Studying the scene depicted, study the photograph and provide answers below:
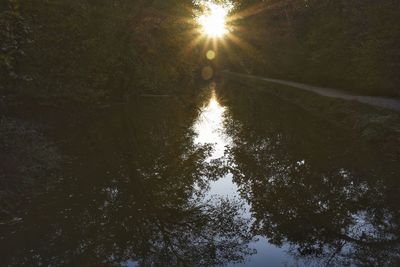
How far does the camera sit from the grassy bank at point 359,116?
16069 mm

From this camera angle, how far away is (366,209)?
10.7m

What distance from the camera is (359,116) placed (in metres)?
19.8

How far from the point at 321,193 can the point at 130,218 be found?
605 cm

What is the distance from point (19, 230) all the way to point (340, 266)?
7.21 metres

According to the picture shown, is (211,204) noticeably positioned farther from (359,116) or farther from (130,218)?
(359,116)

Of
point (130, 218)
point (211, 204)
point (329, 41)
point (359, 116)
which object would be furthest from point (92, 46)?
point (329, 41)

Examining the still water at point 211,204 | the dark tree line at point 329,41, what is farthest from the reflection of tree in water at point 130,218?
the dark tree line at point 329,41

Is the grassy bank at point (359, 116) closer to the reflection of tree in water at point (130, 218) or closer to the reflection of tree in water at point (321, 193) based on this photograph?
the reflection of tree in water at point (321, 193)

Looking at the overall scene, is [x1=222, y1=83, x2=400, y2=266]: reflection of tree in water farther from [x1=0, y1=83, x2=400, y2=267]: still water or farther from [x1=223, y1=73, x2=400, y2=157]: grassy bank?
[x1=223, y1=73, x2=400, y2=157]: grassy bank

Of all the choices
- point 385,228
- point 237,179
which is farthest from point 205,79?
point 385,228

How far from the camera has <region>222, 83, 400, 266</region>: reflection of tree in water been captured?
8.79 metres

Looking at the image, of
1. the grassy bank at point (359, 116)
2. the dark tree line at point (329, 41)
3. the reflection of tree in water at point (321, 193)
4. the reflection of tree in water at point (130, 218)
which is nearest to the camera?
the reflection of tree in water at point (130, 218)

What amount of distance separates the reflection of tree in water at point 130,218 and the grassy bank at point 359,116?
753 centimetres

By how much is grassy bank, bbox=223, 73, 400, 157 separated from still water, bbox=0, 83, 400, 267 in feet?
2.19
